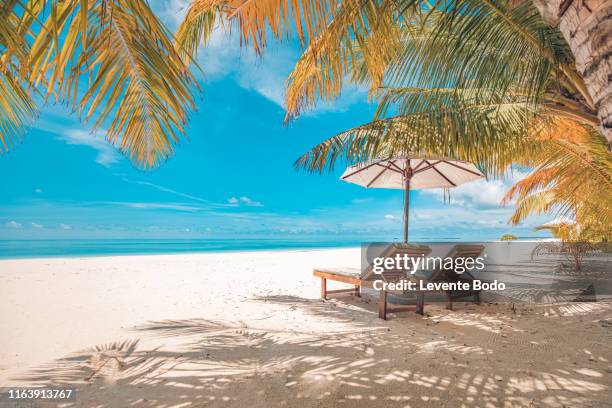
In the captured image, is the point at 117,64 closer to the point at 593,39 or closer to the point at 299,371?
the point at 593,39

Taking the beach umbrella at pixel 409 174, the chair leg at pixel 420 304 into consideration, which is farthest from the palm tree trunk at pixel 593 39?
the beach umbrella at pixel 409 174

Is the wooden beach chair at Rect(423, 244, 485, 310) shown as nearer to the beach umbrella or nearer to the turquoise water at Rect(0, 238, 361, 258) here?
the beach umbrella

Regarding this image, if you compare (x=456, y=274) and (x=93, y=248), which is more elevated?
(x=456, y=274)

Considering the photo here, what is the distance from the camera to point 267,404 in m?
1.97

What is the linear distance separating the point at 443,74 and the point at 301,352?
8.21 ft

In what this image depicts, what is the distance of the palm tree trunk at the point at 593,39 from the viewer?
113 centimetres

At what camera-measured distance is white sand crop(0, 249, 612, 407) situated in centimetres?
209

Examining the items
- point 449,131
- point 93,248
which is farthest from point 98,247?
point 449,131

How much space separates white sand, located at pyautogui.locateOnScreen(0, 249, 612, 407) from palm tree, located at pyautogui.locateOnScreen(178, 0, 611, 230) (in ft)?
5.56

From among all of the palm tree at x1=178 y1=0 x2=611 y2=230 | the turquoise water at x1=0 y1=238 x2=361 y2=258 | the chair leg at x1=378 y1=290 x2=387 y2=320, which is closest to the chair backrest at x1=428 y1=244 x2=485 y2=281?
the chair leg at x1=378 y1=290 x2=387 y2=320

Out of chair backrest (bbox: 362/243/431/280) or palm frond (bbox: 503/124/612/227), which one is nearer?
palm frond (bbox: 503/124/612/227)

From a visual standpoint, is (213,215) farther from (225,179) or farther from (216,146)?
(216,146)

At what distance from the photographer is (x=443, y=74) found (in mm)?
2693

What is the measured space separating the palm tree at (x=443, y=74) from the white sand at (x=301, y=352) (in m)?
1.69
